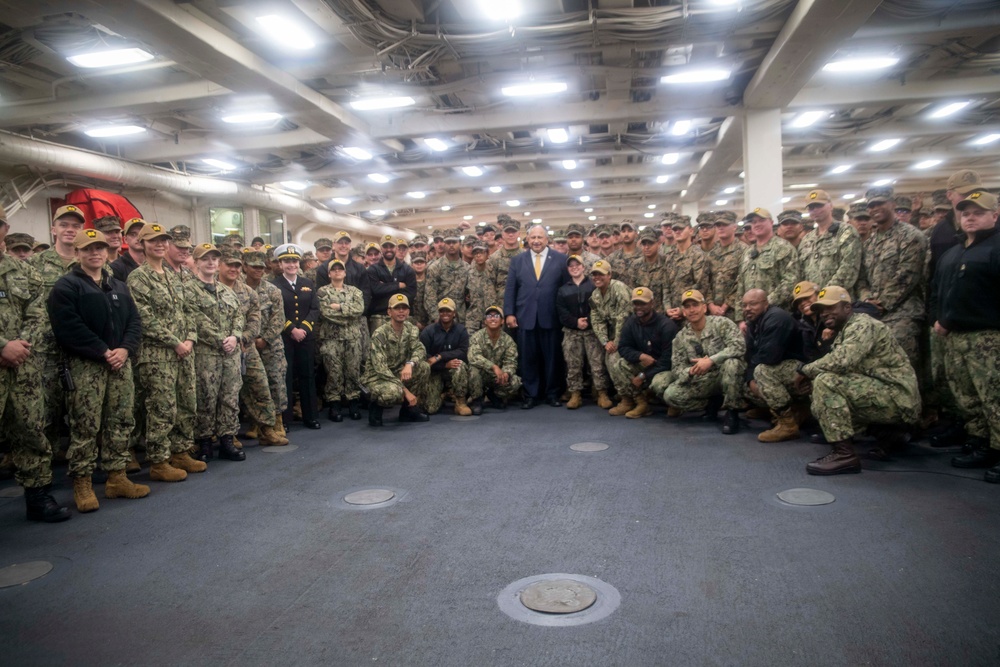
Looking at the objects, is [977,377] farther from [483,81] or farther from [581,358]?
[483,81]

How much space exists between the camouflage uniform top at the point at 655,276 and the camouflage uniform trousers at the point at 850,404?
2.56 m

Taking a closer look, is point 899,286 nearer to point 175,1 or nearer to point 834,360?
point 834,360

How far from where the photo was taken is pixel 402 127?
33.2 ft

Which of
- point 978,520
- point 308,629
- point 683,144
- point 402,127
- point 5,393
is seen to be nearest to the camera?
point 308,629

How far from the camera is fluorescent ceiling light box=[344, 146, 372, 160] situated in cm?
1215

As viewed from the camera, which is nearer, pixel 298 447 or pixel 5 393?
pixel 5 393

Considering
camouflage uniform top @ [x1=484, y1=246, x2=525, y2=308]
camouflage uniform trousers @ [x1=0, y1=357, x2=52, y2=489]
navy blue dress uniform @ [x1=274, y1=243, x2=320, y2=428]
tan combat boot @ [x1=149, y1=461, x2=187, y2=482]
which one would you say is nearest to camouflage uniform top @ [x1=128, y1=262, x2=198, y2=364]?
camouflage uniform trousers @ [x1=0, y1=357, x2=52, y2=489]

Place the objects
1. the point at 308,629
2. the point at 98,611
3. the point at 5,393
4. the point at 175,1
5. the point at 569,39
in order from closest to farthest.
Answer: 1. the point at 308,629
2. the point at 98,611
3. the point at 5,393
4. the point at 175,1
5. the point at 569,39

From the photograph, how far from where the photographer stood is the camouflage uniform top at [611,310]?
6.21 metres

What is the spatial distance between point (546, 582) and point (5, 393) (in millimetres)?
3354

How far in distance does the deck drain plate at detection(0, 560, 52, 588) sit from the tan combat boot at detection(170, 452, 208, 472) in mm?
1524

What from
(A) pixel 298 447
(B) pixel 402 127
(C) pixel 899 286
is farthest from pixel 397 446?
(B) pixel 402 127

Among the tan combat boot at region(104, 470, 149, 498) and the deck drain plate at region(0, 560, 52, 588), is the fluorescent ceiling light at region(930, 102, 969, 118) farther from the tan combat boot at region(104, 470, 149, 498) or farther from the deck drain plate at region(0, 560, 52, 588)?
the deck drain plate at region(0, 560, 52, 588)

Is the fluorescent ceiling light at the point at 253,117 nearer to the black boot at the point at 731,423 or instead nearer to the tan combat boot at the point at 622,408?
the tan combat boot at the point at 622,408
